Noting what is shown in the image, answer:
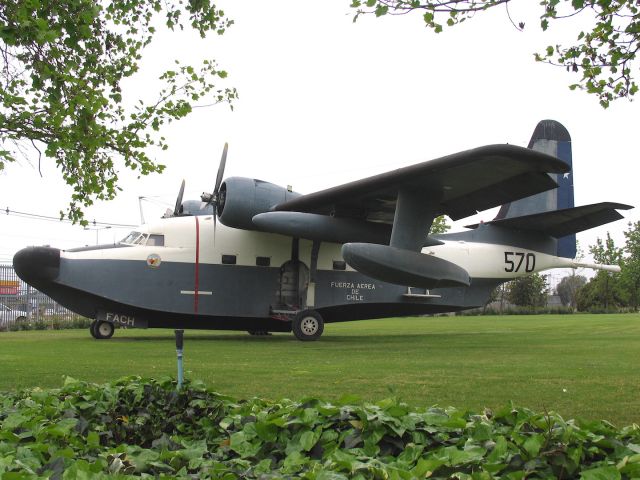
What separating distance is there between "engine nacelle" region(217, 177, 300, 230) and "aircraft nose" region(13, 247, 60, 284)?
4681mm

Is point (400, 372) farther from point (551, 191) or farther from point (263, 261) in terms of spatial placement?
point (551, 191)

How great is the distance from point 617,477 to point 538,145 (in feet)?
66.7

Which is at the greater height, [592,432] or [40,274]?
[40,274]

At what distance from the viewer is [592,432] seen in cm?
315

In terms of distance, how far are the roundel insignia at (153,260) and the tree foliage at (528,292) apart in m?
62.1

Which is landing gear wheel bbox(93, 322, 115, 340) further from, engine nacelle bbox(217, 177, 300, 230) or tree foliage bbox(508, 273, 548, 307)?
tree foliage bbox(508, 273, 548, 307)

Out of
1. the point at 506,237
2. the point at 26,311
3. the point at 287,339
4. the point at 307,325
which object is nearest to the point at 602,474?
the point at 307,325

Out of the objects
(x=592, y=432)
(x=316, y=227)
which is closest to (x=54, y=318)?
(x=316, y=227)

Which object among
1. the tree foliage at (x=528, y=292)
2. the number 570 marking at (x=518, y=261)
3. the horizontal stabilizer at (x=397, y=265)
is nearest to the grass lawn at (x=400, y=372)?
the horizontal stabilizer at (x=397, y=265)

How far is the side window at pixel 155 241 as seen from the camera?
18266mm

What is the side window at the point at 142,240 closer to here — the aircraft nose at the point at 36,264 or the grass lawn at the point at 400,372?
the aircraft nose at the point at 36,264

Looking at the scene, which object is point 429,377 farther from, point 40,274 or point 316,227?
→ point 40,274

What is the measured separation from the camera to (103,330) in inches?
747

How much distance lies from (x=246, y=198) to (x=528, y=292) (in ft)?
207
